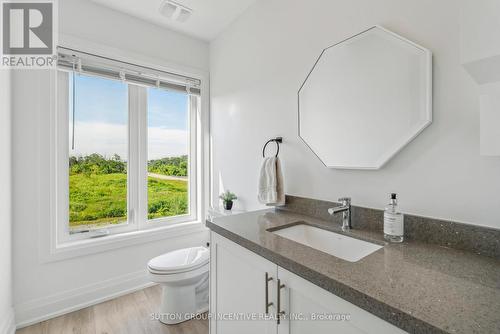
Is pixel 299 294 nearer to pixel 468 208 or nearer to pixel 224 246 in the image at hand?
pixel 224 246

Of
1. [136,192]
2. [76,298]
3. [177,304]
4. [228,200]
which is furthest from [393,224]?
[76,298]

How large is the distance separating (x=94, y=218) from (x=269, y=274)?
1756mm

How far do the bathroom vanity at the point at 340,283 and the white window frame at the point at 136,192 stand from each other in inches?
46.1

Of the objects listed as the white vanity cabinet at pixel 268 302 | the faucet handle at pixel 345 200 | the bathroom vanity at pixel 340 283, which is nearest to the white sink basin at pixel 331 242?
the bathroom vanity at pixel 340 283

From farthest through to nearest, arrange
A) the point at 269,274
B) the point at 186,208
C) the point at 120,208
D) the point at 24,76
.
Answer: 1. the point at 186,208
2. the point at 120,208
3. the point at 24,76
4. the point at 269,274

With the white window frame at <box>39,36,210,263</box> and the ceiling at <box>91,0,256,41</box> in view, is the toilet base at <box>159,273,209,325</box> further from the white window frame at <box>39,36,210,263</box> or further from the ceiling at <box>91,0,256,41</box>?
the ceiling at <box>91,0,256,41</box>

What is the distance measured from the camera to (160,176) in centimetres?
229

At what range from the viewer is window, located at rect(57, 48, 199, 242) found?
185cm

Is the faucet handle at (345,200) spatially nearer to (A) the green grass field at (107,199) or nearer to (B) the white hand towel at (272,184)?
(B) the white hand towel at (272,184)

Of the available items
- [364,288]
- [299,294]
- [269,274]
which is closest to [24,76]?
[269,274]

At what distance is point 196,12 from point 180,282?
213 cm

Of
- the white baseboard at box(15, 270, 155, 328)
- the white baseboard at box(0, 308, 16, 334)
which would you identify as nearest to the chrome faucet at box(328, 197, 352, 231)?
the white baseboard at box(15, 270, 155, 328)

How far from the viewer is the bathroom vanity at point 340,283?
54 centimetres

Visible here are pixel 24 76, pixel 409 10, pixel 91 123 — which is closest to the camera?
pixel 409 10
